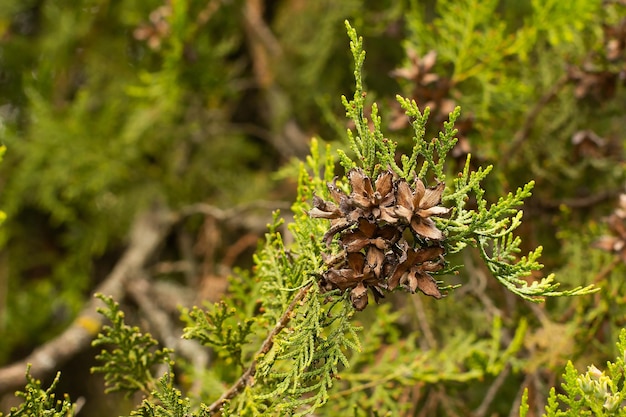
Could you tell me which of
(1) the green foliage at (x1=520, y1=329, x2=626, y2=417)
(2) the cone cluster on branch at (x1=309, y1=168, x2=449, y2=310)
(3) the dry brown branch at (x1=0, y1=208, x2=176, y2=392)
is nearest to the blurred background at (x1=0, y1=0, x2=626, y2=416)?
(3) the dry brown branch at (x1=0, y1=208, x2=176, y2=392)

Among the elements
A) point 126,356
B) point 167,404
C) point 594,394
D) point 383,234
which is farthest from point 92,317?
point 594,394

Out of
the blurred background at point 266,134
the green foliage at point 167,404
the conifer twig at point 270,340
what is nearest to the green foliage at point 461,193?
the conifer twig at point 270,340

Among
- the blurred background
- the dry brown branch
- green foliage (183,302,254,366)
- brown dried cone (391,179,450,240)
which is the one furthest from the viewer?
the dry brown branch

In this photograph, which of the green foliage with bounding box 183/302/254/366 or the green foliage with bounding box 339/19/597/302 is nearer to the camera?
the green foliage with bounding box 339/19/597/302

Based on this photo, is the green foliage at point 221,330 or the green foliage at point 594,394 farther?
the green foliage at point 221,330

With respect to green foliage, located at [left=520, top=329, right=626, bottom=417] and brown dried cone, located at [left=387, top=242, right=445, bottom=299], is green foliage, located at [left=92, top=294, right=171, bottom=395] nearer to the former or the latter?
brown dried cone, located at [left=387, top=242, right=445, bottom=299]

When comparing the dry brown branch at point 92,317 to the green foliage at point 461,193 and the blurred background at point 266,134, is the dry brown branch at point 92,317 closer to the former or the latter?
the blurred background at point 266,134

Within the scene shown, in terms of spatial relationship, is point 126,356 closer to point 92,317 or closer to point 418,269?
point 418,269
